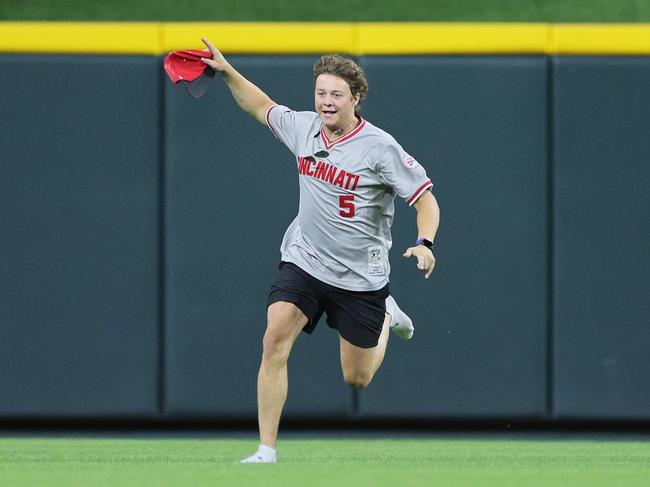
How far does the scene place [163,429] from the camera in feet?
23.6

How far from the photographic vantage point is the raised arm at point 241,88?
555cm

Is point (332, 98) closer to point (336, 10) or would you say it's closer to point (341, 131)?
point (341, 131)

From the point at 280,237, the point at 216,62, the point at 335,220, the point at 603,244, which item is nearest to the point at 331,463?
Answer: the point at 335,220

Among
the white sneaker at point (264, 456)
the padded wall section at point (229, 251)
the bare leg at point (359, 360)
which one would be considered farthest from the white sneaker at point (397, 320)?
the white sneaker at point (264, 456)

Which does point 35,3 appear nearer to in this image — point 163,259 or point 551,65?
point 163,259

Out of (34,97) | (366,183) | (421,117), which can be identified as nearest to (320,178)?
(366,183)

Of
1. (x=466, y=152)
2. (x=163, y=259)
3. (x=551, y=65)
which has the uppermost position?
(x=551, y=65)

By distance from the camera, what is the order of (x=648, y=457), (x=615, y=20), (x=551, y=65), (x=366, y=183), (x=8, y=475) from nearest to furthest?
(x=8, y=475) → (x=366, y=183) → (x=648, y=457) → (x=551, y=65) → (x=615, y=20)

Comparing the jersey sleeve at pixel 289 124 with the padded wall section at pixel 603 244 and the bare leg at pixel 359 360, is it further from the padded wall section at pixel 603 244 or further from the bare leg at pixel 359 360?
the padded wall section at pixel 603 244

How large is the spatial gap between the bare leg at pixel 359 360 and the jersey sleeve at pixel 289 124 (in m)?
0.90

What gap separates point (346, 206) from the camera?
5.41 metres

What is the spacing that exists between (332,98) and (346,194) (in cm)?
41

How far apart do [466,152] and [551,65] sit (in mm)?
651

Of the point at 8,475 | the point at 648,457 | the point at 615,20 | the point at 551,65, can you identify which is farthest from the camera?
the point at 615,20
